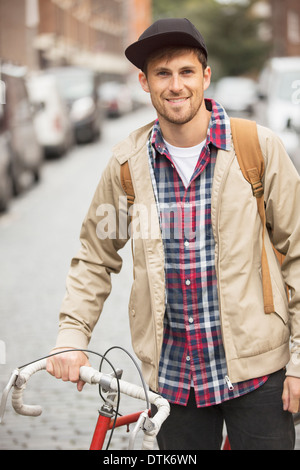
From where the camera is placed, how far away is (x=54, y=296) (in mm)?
7906

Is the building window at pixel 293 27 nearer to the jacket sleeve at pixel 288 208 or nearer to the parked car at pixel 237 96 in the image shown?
the parked car at pixel 237 96

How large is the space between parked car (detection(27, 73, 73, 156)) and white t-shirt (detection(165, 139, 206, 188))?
15914 millimetres

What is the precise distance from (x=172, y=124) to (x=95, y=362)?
3.63 metres

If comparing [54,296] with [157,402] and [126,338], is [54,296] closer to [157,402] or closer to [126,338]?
[126,338]

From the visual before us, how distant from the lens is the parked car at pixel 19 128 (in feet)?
43.9

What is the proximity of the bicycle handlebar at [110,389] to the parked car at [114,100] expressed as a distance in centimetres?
3184

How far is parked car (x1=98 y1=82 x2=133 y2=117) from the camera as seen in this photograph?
34812 mm

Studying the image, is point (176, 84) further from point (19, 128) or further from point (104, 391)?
point (19, 128)

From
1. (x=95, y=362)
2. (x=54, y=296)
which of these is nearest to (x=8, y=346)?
(x=95, y=362)

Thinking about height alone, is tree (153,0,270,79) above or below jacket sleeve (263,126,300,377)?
above

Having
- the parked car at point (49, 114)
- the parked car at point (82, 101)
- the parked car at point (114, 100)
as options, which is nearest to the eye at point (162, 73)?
the parked car at point (49, 114)

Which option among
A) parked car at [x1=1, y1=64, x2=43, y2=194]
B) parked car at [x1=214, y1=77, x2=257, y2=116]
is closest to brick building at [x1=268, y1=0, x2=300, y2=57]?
parked car at [x1=214, y1=77, x2=257, y2=116]

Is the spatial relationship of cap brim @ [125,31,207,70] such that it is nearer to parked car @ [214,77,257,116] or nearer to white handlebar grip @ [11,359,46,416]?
white handlebar grip @ [11,359,46,416]

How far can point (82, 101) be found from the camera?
22.7 meters
